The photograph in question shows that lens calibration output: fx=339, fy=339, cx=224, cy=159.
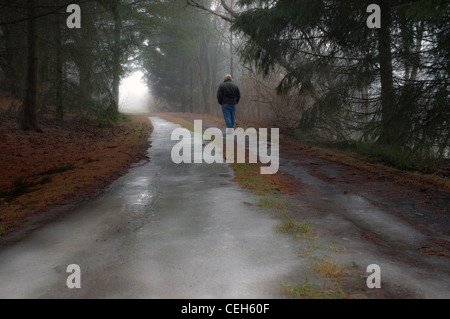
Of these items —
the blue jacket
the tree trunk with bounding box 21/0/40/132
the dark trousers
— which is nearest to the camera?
the tree trunk with bounding box 21/0/40/132

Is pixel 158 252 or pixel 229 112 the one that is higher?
pixel 229 112

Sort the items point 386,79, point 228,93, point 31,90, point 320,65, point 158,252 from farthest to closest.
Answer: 1. point 228,93
2. point 31,90
3. point 320,65
4. point 386,79
5. point 158,252

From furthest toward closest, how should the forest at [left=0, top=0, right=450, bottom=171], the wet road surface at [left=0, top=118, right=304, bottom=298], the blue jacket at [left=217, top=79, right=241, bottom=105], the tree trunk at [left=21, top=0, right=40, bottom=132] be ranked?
the blue jacket at [left=217, top=79, right=241, bottom=105], the tree trunk at [left=21, top=0, right=40, bottom=132], the forest at [left=0, top=0, right=450, bottom=171], the wet road surface at [left=0, top=118, right=304, bottom=298]

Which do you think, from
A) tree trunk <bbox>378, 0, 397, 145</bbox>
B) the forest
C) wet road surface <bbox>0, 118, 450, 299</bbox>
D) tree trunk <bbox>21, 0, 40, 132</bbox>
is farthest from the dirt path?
tree trunk <bbox>21, 0, 40, 132</bbox>

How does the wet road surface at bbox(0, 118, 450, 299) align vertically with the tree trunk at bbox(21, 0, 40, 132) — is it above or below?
below

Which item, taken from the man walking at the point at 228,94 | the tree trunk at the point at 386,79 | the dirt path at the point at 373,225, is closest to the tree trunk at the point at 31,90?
the man walking at the point at 228,94

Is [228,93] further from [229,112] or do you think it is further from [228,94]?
[229,112]

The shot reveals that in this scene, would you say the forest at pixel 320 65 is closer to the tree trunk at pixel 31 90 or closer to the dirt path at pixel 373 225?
the tree trunk at pixel 31 90

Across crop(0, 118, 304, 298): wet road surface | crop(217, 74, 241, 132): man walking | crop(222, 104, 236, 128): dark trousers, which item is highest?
crop(217, 74, 241, 132): man walking

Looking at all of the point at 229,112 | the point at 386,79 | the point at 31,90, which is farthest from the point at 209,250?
the point at 31,90

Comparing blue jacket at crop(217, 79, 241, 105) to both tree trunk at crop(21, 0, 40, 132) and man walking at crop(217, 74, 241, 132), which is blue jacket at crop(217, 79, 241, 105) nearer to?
man walking at crop(217, 74, 241, 132)

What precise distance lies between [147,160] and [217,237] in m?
5.25

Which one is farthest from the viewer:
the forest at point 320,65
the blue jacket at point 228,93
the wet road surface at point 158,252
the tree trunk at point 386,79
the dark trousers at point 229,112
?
the dark trousers at point 229,112
